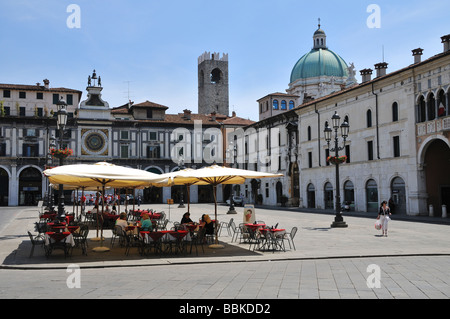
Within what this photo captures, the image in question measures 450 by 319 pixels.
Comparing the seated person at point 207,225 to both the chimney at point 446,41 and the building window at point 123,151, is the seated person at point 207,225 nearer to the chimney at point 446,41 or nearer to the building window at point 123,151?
the chimney at point 446,41

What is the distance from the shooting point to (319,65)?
71875mm

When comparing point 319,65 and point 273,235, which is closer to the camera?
point 273,235

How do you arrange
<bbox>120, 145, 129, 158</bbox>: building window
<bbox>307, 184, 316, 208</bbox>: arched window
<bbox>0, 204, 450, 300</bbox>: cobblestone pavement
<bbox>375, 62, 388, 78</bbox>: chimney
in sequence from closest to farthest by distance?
<bbox>0, 204, 450, 300</bbox>: cobblestone pavement, <bbox>375, 62, 388, 78</bbox>: chimney, <bbox>307, 184, 316, 208</bbox>: arched window, <bbox>120, 145, 129, 158</bbox>: building window

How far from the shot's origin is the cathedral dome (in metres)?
71.9

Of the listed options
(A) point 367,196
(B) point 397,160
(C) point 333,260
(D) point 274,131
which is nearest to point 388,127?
(B) point 397,160

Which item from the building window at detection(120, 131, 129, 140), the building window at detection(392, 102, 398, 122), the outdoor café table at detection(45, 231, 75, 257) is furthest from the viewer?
the building window at detection(120, 131, 129, 140)

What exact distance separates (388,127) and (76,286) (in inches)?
1323

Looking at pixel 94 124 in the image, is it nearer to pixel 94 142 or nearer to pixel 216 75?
pixel 94 142

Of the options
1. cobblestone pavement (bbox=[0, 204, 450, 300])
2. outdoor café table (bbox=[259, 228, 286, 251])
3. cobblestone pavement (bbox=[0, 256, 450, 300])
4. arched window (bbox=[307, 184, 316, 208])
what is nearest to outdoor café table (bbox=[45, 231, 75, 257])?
cobblestone pavement (bbox=[0, 204, 450, 300])

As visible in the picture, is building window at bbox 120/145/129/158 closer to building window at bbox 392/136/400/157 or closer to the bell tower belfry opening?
the bell tower belfry opening

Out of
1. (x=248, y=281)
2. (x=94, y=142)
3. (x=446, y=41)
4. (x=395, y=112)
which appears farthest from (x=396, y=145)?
(x=94, y=142)

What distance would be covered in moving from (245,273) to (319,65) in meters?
63.8

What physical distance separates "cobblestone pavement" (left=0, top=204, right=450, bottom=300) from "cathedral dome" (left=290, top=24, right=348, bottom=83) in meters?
56.2

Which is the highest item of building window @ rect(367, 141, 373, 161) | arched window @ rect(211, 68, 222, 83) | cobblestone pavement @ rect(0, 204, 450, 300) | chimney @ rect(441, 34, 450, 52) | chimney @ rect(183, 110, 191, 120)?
arched window @ rect(211, 68, 222, 83)
